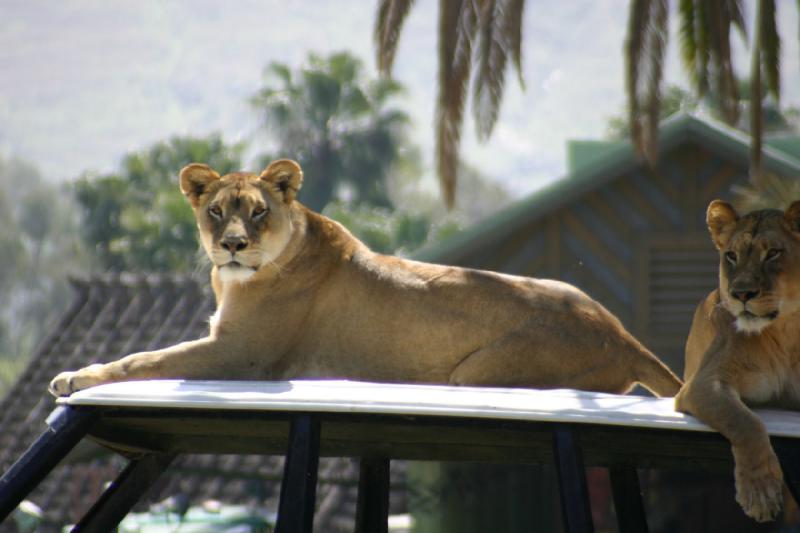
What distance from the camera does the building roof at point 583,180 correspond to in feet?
40.2

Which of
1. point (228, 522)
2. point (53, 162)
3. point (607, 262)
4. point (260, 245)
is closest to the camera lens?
point (260, 245)

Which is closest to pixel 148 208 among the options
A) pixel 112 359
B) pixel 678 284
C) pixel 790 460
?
pixel 112 359

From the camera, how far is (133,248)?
153 feet

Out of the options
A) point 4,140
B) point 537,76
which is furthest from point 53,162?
point 537,76

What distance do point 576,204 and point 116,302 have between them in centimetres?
886

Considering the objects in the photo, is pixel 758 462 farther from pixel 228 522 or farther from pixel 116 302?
pixel 116 302

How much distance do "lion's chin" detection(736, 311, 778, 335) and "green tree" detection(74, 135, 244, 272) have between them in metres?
33.7

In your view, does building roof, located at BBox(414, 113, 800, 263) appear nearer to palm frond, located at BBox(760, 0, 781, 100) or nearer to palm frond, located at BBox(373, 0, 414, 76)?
palm frond, located at BBox(373, 0, 414, 76)

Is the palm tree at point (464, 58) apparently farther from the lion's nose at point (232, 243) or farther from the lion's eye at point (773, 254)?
the lion's eye at point (773, 254)

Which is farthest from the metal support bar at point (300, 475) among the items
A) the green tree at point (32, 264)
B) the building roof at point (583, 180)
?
the green tree at point (32, 264)

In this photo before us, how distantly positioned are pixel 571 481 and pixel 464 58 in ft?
11.5

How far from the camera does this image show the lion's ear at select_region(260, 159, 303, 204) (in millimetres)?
4988

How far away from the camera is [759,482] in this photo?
10.5 feet

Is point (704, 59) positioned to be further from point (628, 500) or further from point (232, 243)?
point (628, 500)
